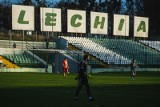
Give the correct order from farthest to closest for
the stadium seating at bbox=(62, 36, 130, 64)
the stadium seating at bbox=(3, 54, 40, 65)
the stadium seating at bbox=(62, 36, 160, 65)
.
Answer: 1. the stadium seating at bbox=(62, 36, 160, 65)
2. the stadium seating at bbox=(62, 36, 130, 64)
3. the stadium seating at bbox=(3, 54, 40, 65)

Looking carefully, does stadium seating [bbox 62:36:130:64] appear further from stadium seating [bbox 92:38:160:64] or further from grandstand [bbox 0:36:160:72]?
stadium seating [bbox 92:38:160:64]

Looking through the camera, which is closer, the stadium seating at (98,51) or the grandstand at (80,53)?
the grandstand at (80,53)

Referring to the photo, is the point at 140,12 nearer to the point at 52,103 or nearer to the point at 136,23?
the point at 136,23

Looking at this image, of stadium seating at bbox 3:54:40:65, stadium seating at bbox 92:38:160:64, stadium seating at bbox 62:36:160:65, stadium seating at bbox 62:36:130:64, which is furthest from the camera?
stadium seating at bbox 92:38:160:64

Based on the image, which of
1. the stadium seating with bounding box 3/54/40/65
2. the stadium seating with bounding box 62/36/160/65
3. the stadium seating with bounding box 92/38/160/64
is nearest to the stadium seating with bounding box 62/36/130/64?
the stadium seating with bounding box 62/36/160/65

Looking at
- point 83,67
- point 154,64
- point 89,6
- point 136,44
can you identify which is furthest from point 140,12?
point 83,67

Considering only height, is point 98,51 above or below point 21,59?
above

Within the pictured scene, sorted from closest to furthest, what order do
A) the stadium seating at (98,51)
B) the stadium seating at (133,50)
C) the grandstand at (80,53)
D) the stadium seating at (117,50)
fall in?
the grandstand at (80,53) < the stadium seating at (98,51) < the stadium seating at (117,50) < the stadium seating at (133,50)

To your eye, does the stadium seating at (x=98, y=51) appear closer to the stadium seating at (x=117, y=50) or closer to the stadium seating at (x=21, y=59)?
the stadium seating at (x=117, y=50)

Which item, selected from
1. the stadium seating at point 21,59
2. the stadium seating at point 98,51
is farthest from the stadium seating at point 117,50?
the stadium seating at point 21,59

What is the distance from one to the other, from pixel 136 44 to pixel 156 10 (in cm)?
2600

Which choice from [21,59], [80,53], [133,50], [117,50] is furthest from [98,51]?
[21,59]

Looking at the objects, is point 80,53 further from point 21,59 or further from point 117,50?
point 117,50

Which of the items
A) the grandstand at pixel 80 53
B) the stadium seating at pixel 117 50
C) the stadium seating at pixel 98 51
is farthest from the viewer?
the stadium seating at pixel 117 50
